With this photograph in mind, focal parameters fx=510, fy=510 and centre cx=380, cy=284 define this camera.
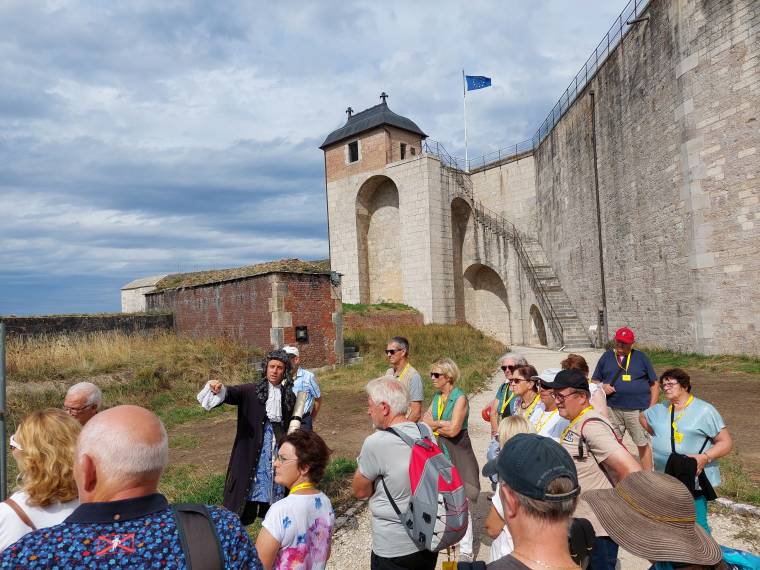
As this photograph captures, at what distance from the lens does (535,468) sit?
163cm

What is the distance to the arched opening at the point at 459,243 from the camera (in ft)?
88.5

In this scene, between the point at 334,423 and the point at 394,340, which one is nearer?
the point at 394,340

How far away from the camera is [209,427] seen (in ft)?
31.7

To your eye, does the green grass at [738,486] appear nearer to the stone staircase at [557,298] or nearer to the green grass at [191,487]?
the green grass at [191,487]

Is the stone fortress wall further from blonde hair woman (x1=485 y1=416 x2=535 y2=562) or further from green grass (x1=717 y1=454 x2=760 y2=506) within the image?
blonde hair woman (x1=485 y1=416 x2=535 y2=562)

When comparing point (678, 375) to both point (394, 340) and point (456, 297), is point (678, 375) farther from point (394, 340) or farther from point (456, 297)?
point (456, 297)

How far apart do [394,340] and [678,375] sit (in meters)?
2.35

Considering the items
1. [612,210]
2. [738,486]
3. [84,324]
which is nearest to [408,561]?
[738,486]

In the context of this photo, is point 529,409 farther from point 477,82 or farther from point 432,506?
point 477,82

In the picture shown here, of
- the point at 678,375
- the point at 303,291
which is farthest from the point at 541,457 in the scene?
the point at 303,291

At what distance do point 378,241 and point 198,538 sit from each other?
1054 inches

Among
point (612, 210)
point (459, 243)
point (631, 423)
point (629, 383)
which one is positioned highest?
point (612, 210)

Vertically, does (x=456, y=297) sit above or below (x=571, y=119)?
below

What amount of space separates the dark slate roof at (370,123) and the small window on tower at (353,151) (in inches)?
18.6
